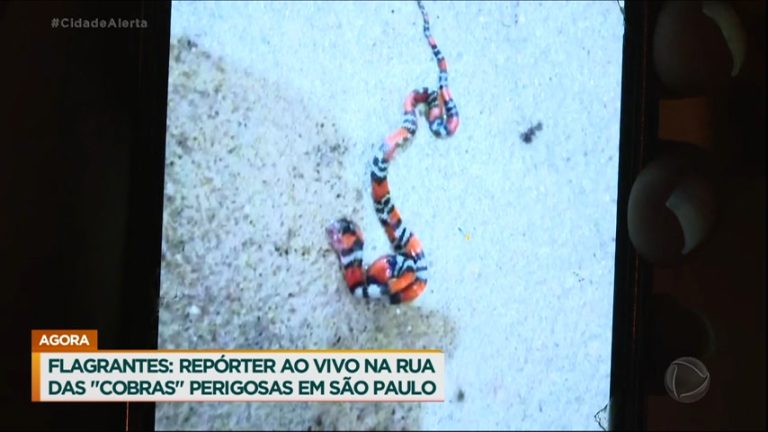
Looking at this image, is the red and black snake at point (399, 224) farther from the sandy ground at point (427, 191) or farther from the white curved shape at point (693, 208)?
the white curved shape at point (693, 208)

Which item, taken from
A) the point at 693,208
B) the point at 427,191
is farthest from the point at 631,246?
the point at 427,191

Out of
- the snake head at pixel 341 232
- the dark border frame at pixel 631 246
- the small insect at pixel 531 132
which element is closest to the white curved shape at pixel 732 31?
the dark border frame at pixel 631 246

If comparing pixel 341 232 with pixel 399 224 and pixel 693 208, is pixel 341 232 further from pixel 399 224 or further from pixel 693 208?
pixel 693 208

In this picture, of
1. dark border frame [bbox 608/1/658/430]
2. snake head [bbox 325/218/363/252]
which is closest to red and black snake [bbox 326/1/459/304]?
snake head [bbox 325/218/363/252]

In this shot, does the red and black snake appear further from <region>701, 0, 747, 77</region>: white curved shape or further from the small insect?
→ <region>701, 0, 747, 77</region>: white curved shape

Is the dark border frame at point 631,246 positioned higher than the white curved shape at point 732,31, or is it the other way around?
the white curved shape at point 732,31

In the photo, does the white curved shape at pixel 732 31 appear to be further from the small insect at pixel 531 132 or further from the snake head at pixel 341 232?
the snake head at pixel 341 232

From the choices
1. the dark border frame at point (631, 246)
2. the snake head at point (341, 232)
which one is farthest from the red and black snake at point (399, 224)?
the dark border frame at point (631, 246)

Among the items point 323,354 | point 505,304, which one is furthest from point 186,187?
point 505,304

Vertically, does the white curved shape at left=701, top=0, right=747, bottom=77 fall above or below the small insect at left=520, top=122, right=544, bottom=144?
above
